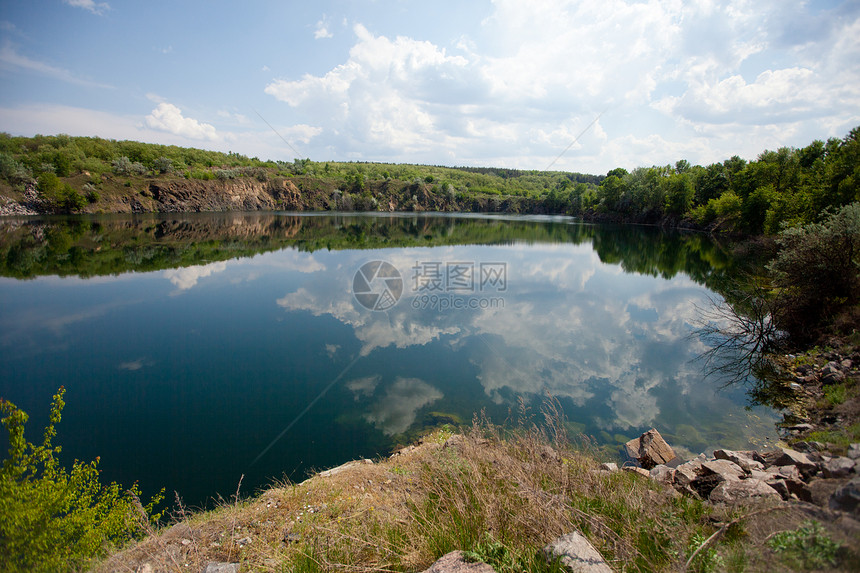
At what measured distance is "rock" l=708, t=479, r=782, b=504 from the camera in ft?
12.5

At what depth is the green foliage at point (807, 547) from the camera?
6.92 ft

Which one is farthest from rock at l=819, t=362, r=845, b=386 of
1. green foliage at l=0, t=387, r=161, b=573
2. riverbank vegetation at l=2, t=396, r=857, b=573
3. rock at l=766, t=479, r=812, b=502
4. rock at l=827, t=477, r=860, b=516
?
green foliage at l=0, t=387, r=161, b=573

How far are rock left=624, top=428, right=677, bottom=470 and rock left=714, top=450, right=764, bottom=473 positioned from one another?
A: 716 mm

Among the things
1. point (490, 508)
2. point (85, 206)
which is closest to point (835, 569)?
point (490, 508)

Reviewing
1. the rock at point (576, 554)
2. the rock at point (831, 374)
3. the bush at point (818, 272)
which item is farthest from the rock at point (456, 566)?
the bush at point (818, 272)

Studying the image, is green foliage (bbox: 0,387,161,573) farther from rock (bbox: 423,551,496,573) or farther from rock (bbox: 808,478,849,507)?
rock (bbox: 808,478,849,507)

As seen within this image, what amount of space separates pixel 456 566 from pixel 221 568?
232 centimetres

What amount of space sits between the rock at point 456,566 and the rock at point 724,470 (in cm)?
371

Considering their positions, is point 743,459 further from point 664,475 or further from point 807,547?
point 807,547

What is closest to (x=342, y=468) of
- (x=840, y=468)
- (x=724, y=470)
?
(x=724, y=470)

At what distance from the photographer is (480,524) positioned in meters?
3.52

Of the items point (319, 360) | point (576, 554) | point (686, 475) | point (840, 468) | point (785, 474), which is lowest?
point (319, 360)

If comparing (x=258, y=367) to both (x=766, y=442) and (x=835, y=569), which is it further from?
(x=766, y=442)

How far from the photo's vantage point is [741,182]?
46.4m
